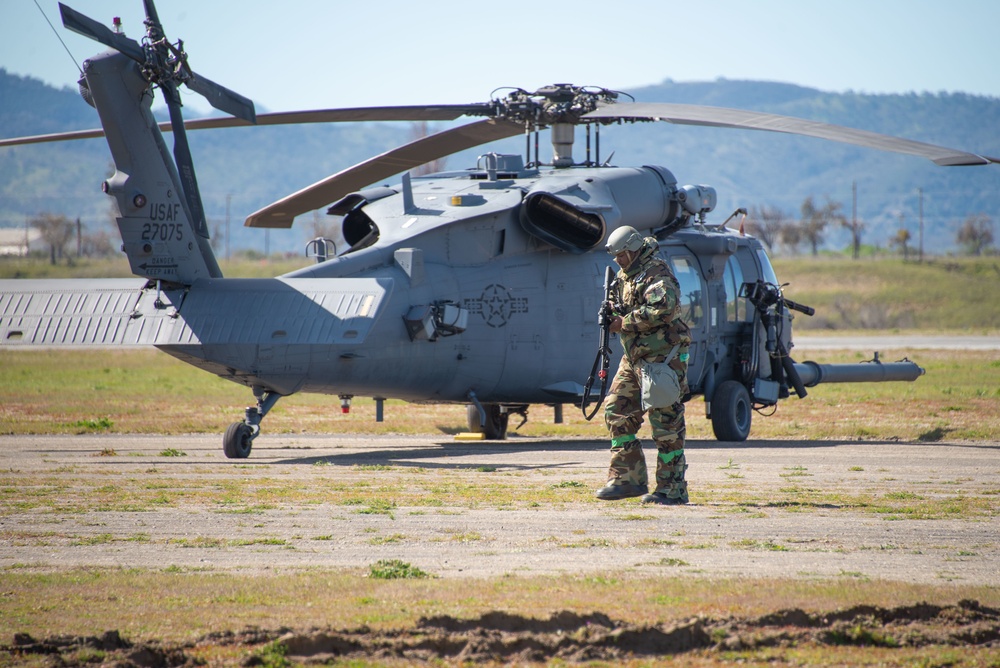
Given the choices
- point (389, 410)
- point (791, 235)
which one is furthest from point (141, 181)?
point (791, 235)

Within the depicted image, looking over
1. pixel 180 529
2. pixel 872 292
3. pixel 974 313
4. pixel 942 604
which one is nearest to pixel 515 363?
pixel 180 529

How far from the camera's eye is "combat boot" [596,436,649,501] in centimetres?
1078

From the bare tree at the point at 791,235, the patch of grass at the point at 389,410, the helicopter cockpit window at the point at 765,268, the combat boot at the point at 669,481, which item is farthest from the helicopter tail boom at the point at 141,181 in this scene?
the bare tree at the point at 791,235

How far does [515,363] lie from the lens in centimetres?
1695

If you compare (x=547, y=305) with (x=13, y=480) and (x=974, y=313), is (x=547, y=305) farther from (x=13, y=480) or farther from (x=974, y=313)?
(x=974, y=313)

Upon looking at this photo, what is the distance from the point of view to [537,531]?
30.4ft

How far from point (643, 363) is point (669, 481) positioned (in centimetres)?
103

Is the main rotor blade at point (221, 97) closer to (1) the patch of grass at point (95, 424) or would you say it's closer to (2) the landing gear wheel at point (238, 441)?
(2) the landing gear wheel at point (238, 441)

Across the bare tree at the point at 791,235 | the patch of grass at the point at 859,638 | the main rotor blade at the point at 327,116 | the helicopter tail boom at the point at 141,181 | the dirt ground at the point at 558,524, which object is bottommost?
the dirt ground at the point at 558,524

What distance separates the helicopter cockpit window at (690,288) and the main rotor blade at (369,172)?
3209mm

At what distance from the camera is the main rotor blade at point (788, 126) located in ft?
44.7

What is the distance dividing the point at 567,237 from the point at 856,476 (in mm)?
5799

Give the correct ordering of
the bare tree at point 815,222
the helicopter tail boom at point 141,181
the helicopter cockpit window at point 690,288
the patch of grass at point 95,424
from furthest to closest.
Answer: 1. the bare tree at point 815,222
2. the patch of grass at point 95,424
3. the helicopter cockpit window at point 690,288
4. the helicopter tail boom at point 141,181

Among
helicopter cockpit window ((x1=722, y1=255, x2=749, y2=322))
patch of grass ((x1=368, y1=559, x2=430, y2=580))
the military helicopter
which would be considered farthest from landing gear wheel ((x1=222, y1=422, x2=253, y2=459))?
helicopter cockpit window ((x1=722, y1=255, x2=749, y2=322))
